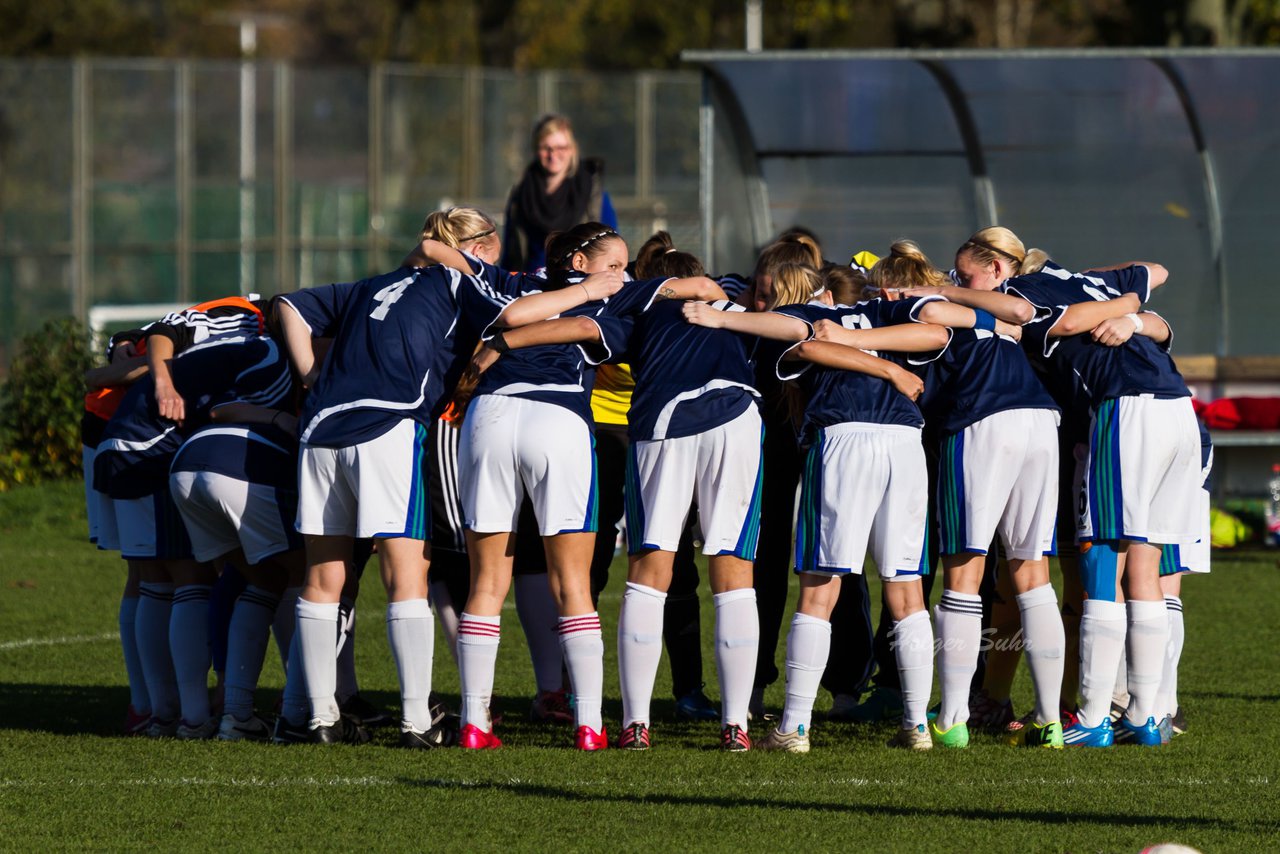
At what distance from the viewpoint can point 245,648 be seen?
6.98 metres

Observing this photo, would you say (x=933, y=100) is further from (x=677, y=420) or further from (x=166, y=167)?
(x=166, y=167)

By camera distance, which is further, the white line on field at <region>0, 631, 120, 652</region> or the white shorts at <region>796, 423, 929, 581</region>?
the white line on field at <region>0, 631, 120, 652</region>

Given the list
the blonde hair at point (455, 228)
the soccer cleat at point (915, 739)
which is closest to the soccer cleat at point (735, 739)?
the soccer cleat at point (915, 739)

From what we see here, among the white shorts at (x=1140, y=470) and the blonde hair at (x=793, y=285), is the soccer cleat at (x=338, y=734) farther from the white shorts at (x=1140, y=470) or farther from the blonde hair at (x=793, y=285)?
the white shorts at (x=1140, y=470)

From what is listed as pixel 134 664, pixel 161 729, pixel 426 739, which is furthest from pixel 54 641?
pixel 426 739

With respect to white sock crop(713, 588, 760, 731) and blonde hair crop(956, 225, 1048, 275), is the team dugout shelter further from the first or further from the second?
white sock crop(713, 588, 760, 731)

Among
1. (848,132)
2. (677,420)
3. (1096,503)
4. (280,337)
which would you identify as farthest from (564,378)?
(848,132)

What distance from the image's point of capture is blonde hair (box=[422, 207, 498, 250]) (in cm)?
697

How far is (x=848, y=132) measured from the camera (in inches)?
546

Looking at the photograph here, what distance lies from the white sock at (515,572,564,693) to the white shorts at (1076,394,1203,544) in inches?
82.0

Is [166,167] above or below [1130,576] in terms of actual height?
above

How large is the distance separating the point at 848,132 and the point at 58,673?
7.49m

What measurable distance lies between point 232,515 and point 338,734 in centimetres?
86

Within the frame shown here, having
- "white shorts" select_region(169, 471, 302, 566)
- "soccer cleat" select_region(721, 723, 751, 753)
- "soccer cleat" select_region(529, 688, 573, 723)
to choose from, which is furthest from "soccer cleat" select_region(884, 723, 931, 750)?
"white shorts" select_region(169, 471, 302, 566)
